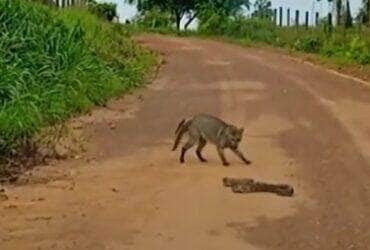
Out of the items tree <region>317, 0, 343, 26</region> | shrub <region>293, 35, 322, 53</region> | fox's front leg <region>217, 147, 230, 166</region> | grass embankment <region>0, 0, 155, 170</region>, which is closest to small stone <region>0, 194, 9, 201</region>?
grass embankment <region>0, 0, 155, 170</region>

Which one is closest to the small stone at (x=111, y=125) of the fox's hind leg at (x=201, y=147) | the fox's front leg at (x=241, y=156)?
the fox's hind leg at (x=201, y=147)

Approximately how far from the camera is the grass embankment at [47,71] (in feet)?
44.7

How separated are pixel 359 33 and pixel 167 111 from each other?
18.9 m

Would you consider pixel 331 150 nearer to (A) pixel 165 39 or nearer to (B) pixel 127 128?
(B) pixel 127 128

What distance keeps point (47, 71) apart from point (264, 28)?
26999 mm

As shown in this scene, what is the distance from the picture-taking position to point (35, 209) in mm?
9820

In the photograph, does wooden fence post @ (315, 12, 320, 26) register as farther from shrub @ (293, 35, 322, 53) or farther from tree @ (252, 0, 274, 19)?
shrub @ (293, 35, 322, 53)

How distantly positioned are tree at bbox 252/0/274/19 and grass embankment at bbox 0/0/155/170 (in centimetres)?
2634

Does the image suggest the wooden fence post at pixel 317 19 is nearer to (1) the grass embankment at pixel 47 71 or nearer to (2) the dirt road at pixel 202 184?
(1) the grass embankment at pixel 47 71

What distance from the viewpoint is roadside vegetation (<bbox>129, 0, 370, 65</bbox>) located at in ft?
104

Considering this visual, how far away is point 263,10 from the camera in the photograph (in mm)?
52875

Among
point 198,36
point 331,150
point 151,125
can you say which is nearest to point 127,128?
point 151,125

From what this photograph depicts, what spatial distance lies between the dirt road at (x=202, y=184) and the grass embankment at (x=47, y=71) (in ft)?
1.76

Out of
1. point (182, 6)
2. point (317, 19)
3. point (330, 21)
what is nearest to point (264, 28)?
point (317, 19)
